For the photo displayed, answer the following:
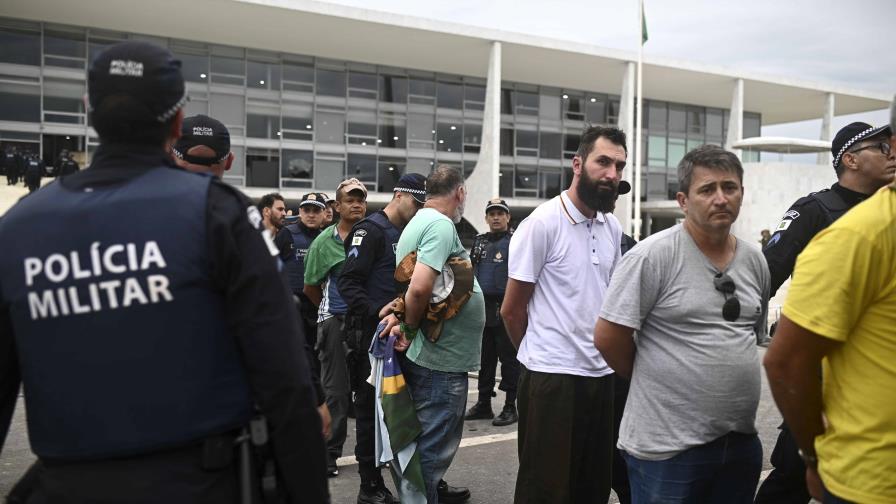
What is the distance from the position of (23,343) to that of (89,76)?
68 cm

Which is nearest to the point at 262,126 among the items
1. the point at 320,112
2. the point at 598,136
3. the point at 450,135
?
the point at 320,112

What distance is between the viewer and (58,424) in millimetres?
1727

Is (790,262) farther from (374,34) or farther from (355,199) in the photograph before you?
(374,34)

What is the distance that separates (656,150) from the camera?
40.2 m

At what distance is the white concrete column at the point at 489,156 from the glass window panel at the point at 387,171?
335 centimetres

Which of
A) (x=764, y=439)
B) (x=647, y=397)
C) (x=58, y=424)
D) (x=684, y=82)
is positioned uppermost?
(x=684, y=82)

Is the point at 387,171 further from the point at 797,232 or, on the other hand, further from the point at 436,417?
the point at 797,232

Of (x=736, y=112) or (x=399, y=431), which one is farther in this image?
(x=736, y=112)

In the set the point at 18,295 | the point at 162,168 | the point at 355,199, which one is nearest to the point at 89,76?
the point at 162,168

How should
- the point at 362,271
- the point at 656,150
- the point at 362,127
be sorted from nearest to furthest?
the point at 362,271
the point at 362,127
the point at 656,150

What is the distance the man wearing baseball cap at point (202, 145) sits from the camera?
117 inches

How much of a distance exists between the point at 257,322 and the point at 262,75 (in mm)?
31660

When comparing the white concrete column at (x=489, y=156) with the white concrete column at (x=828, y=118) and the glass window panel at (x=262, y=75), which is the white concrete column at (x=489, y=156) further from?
the white concrete column at (x=828, y=118)

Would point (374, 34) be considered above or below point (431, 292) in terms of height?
above
